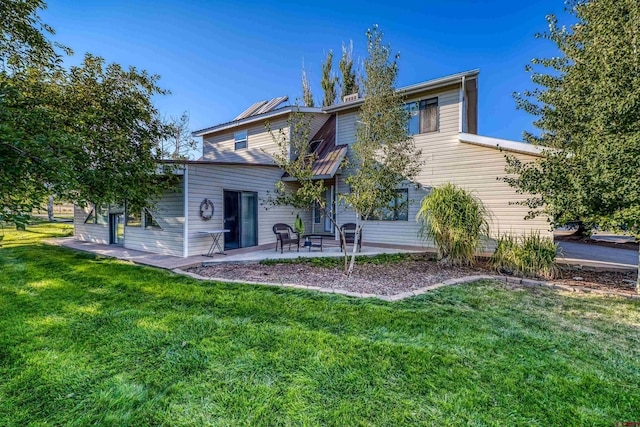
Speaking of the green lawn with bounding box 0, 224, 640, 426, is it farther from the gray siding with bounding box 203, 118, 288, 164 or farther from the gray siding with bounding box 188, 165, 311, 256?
the gray siding with bounding box 203, 118, 288, 164

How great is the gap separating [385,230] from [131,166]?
837 cm

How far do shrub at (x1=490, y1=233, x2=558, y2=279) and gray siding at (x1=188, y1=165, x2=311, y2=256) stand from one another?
6.59 metres

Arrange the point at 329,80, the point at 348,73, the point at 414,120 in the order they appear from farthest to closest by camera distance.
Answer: the point at 329,80 → the point at 348,73 → the point at 414,120

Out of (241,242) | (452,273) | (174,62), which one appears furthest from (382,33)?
(174,62)

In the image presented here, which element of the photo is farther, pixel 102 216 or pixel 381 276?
pixel 102 216

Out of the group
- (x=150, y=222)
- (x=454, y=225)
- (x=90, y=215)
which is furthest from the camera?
(x=90, y=215)

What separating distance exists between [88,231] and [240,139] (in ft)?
25.6

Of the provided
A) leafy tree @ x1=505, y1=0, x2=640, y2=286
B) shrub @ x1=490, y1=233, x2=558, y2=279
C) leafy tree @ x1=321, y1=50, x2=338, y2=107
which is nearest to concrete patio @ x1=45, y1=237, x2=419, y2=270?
shrub @ x1=490, y1=233, x2=558, y2=279

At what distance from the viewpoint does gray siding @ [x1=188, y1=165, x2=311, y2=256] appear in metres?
8.22

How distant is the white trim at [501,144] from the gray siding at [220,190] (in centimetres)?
690

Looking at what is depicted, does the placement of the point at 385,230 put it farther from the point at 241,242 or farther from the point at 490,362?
the point at 490,362

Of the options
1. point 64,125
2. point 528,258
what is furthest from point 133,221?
point 528,258

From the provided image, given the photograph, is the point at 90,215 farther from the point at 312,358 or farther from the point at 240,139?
the point at 312,358

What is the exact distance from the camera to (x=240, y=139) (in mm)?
13828
